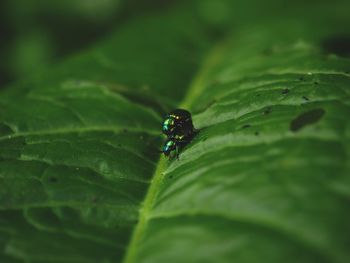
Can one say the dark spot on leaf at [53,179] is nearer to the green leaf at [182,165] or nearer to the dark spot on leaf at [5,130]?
the green leaf at [182,165]

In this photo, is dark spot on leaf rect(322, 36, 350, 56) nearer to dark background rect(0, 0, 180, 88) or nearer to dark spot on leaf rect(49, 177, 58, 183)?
dark spot on leaf rect(49, 177, 58, 183)

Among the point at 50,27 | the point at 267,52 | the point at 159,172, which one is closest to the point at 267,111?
the point at 159,172

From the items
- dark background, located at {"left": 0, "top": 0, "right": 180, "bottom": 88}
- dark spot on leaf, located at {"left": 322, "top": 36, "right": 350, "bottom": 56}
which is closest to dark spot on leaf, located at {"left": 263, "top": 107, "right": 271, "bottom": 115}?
dark spot on leaf, located at {"left": 322, "top": 36, "right": 350, "bottom": 56}

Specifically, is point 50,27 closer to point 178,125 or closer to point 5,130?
point 5,130

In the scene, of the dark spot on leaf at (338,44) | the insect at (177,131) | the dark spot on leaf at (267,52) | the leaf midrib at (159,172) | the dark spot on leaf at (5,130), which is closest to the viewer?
the leaf midrib at (159,172)

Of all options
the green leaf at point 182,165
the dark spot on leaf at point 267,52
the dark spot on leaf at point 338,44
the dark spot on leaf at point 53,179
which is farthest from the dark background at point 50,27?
the dark spot on leaf at point 53,179

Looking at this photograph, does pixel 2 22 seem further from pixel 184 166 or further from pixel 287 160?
pixel 287 160
